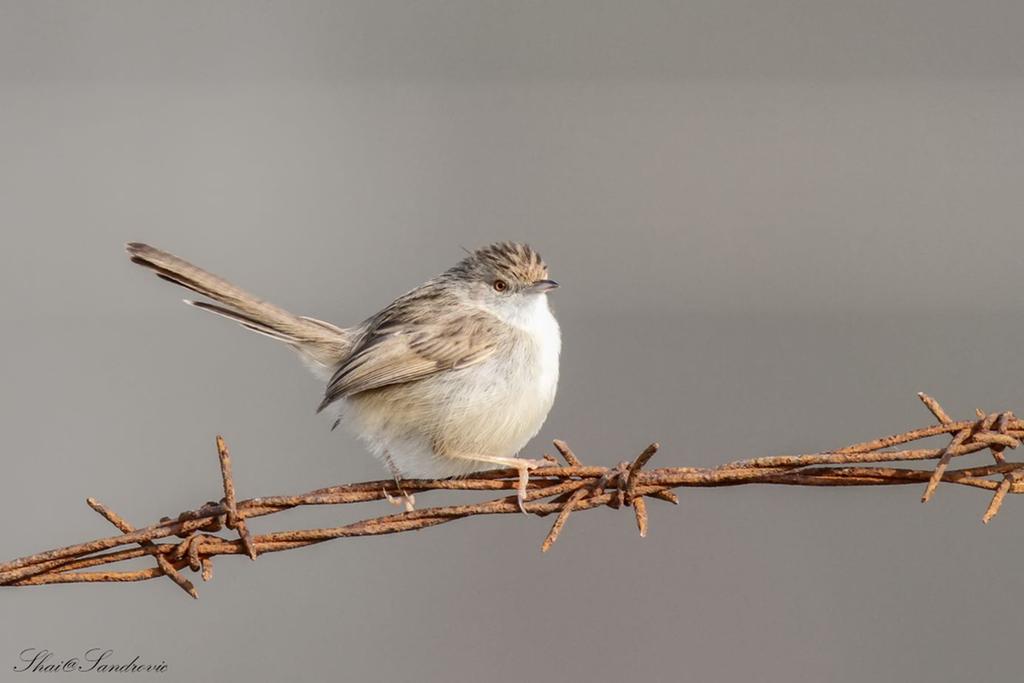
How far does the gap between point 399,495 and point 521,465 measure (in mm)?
461

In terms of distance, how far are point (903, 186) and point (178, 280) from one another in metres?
14.7

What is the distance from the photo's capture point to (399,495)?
4.42 m

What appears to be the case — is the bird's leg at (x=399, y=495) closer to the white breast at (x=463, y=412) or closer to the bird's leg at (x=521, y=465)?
the white breast at (x=463, y=412)

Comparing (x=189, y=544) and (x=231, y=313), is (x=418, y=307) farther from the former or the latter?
(x=189, y=544)

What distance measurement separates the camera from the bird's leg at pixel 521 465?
3.77 metres

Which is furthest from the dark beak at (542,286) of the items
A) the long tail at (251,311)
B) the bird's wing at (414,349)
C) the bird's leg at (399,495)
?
the bird's leg at (399,495)

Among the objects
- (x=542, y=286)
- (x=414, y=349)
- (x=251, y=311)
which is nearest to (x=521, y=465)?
(x=414, y=349)

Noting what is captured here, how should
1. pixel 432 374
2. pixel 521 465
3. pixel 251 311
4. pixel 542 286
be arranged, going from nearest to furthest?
pixel 521 465
pixel 432 374
pixel 251 311
pixel 542 286

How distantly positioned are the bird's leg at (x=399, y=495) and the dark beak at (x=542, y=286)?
1.00 m

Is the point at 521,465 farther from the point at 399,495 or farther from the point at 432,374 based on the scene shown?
the point at 432,374

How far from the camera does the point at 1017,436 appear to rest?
3539 millimetres

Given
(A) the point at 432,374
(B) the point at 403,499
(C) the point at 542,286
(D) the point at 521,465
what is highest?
(C) the point at 542,286

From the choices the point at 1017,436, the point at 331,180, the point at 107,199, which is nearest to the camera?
the point at 1017,436

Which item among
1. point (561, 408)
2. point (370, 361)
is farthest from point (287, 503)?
point (561, 408)
